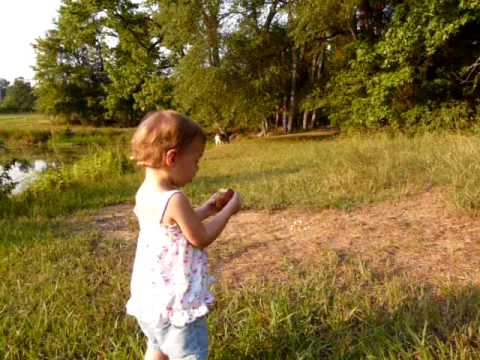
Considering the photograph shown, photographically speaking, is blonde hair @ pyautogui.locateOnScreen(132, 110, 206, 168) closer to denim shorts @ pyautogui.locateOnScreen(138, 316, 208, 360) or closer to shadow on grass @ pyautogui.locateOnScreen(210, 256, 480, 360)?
denim shorts @ pyautogui.locateOnScreen(138, 316, 208, 360)

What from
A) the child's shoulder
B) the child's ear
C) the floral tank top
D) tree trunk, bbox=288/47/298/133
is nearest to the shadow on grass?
the floral tank top

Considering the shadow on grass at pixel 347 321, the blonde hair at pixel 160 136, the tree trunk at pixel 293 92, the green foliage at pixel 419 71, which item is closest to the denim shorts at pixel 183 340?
the shadow on grass at pixel 347 321

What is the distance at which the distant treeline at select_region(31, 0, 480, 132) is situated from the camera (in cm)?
1168

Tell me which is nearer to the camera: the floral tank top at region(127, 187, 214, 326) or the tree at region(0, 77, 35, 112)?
the floral tank top at region(127, 187, 214, 326)

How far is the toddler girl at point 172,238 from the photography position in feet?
4.64

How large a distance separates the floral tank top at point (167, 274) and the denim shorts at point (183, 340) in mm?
42

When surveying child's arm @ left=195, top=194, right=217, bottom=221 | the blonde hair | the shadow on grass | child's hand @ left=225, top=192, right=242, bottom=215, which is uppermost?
the blonde hair

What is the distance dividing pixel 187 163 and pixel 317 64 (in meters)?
18.1

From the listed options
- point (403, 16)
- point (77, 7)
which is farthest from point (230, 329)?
point (77, 7)

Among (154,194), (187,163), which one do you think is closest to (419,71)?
(187,163)

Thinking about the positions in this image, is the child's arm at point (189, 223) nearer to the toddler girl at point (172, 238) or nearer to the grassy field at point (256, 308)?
the toddler girl at point (172, 238)

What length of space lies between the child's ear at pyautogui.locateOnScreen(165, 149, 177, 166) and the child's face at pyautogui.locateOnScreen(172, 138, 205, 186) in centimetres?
1

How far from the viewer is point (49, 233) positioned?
404cm

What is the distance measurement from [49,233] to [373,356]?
3457mm
